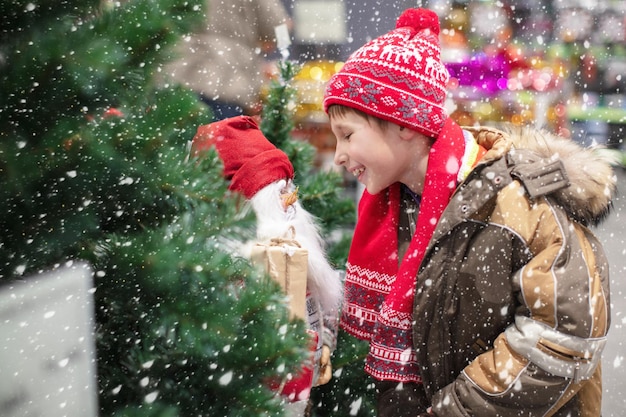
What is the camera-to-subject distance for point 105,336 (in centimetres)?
80

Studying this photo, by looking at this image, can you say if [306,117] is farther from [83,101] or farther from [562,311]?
[83,101]

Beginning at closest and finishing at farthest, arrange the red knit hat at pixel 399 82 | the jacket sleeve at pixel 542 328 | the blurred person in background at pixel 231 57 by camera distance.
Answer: the jacket sleeve at pixel 542 328 → the red knit hat at pixel 399 82 → the blurred person in background at pixel 231 57

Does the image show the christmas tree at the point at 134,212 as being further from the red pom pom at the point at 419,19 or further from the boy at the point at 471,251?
the red pom pom at the point at 419,19

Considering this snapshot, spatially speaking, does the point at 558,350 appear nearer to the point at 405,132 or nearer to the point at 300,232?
the point at 405,132

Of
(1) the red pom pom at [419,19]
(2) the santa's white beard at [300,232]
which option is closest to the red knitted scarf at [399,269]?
(2) the santa's white beard at [300,232]

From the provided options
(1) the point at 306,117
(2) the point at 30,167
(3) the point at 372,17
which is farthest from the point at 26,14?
(1) the point at 306,117

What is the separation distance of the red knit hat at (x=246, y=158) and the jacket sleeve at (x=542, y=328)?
569mm

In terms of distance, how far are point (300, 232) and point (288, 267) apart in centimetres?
30

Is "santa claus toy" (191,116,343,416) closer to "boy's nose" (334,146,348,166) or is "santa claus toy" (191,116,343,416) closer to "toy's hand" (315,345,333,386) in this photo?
"toy's hand" (315,345,333,386)

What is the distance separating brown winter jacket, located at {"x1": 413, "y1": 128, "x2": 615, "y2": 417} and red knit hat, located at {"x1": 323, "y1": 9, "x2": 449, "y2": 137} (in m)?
0.17

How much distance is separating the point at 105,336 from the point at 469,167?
2.71ft

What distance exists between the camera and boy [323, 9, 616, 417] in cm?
114

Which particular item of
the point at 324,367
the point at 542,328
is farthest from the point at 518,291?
the point at 324,367

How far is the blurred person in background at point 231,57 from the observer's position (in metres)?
2.07
